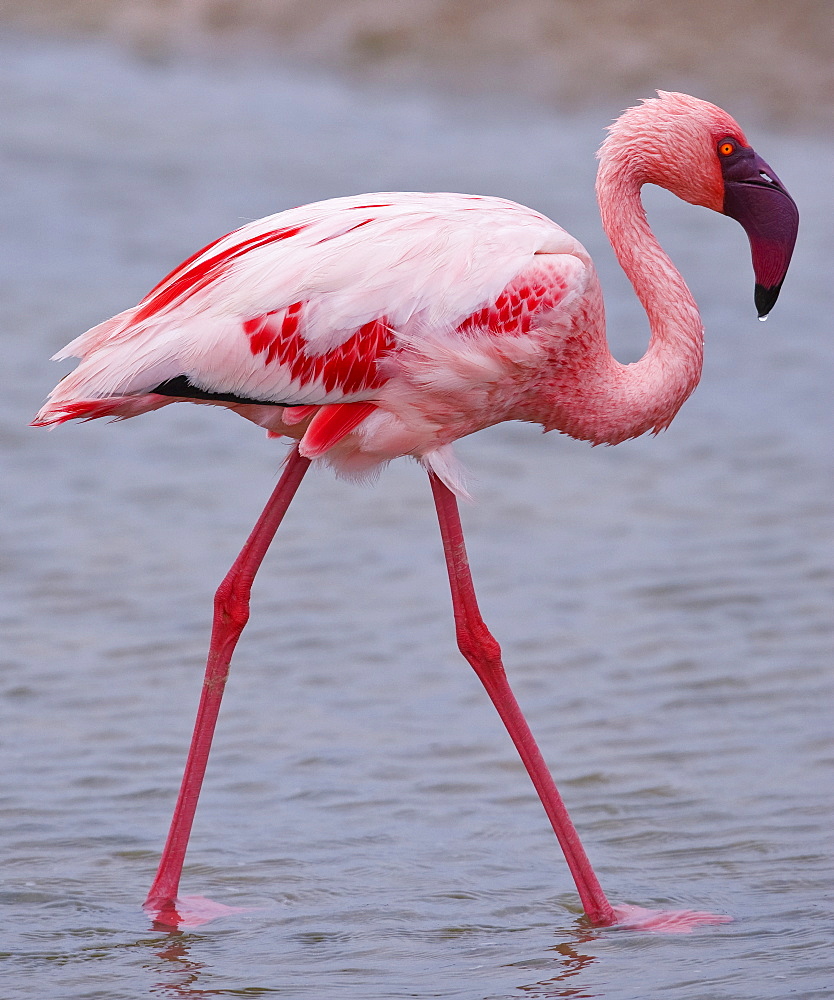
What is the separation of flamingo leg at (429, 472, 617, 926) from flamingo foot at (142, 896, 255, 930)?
0.97 metres

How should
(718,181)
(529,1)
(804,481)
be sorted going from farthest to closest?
(529,1) < (804,481) < (718,181)

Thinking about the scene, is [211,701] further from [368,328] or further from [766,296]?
[766,296]

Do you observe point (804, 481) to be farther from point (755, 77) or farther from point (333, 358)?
point (755, 77)

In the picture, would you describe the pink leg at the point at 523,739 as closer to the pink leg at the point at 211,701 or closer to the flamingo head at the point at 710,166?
the pink leg at the point at 211,701

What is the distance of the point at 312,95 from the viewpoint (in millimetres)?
17359

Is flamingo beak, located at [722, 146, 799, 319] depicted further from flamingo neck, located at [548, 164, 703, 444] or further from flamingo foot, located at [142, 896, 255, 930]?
flamingo foot, located at [142, 896, 255, 930]

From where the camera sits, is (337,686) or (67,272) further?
(67,272)

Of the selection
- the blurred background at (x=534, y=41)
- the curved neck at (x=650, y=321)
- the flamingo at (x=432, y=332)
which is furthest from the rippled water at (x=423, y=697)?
the blurred background at (x=534, y=41)

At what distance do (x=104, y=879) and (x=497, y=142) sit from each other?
36.6ft

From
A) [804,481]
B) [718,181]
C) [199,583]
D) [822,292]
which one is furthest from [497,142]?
[718,181]

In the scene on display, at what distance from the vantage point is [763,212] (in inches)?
212

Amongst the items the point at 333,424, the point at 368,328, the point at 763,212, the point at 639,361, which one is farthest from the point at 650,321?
the point at 333,424

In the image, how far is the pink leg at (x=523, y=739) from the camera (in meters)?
5.20

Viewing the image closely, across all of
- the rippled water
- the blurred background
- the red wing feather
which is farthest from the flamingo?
the blurred background
